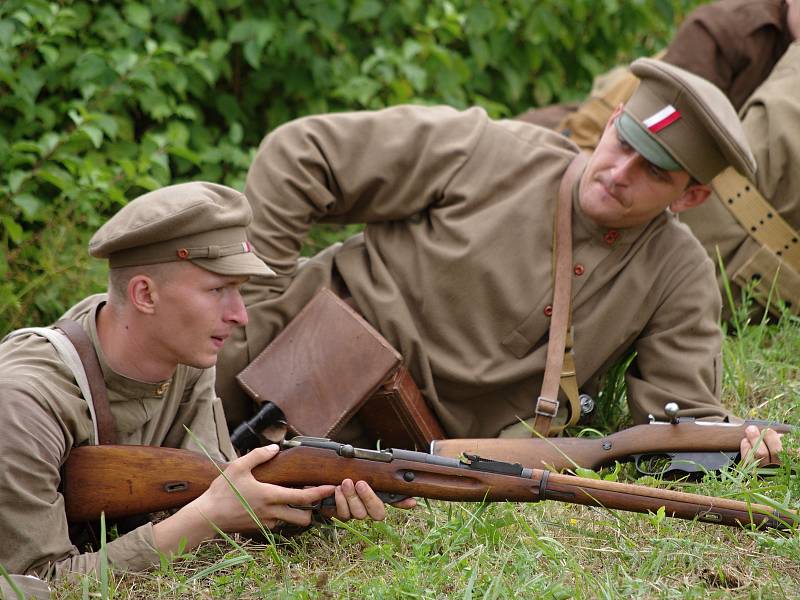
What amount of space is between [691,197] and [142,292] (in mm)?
2380

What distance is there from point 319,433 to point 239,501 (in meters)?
0.98

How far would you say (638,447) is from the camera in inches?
168

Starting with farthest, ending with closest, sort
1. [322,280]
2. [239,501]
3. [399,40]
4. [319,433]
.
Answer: [399,40]
[322,280]
[319,433]
[239,501]

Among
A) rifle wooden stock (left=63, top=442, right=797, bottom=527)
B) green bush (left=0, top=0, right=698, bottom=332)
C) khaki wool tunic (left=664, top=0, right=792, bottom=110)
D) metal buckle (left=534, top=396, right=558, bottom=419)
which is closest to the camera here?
rifle wooden stock (left=63, top=442, right=797, bottom=527)

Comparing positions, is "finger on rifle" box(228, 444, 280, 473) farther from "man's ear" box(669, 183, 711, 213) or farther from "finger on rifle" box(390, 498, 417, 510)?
"man's ear" box(669, 183, 711, 213)

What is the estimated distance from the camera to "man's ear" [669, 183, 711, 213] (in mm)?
4598

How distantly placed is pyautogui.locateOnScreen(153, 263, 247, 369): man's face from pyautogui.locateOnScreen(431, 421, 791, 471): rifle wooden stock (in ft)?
3.47

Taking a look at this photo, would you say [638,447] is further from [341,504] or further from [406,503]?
[341,504]

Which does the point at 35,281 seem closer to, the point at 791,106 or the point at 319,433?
the point at 319,433

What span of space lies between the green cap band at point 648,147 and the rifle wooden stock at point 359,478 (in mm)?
1503

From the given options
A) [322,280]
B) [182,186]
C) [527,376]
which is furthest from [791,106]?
[182,186]

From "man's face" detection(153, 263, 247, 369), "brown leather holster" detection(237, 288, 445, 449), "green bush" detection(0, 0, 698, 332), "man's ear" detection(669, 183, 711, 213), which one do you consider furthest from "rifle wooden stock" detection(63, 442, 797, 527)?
"green bush" detection(0, 0, 698, 332)

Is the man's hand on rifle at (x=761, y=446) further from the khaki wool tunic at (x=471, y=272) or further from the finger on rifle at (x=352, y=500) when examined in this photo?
the finger on rifle at (x=352, y=500)

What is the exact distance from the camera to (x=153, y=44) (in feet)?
19.4
